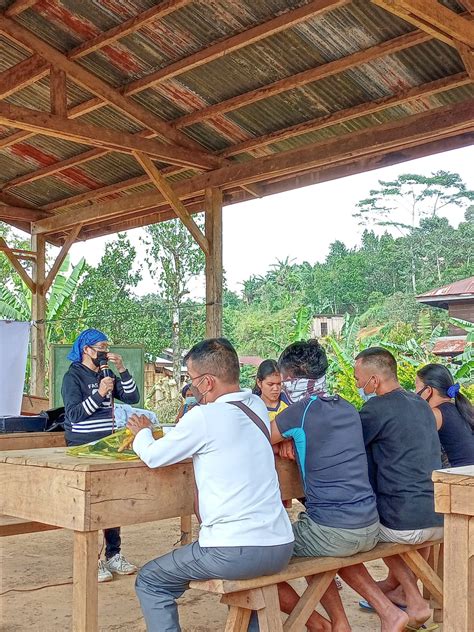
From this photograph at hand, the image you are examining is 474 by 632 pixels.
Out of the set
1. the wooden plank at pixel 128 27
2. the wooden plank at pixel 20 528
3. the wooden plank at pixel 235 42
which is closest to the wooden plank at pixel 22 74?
the wooden plank at pixel 128 27

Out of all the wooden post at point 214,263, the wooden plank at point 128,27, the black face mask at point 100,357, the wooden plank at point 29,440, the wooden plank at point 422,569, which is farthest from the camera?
the wooden post at point 214,263

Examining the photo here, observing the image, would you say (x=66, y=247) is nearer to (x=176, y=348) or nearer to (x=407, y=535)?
(x=176, y=348)

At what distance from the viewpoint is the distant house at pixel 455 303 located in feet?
52.5

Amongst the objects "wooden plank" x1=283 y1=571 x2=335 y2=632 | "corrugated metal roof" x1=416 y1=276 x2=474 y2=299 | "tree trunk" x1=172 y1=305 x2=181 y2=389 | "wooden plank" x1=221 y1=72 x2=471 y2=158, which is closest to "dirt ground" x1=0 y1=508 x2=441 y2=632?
"wooden plank" x1=283 y1=571 x2=335 y2=632

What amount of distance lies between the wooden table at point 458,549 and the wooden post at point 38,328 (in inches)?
356

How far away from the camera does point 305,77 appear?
6.52 m

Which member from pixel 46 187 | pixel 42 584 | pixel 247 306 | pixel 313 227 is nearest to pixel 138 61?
pixel 46 187

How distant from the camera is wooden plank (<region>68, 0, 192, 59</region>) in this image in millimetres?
6168

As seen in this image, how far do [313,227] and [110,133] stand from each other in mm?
25373

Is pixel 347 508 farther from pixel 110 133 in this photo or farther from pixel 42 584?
pixel 110 133

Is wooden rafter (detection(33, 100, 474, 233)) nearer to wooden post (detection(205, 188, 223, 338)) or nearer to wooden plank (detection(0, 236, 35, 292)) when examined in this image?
wooden post (detection(205, 188, 223, 338))

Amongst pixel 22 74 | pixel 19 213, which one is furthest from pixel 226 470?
pixel 19 213

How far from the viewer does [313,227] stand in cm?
3250

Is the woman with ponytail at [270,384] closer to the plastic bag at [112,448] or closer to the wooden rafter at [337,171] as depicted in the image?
the plastic bag at [112,448]
